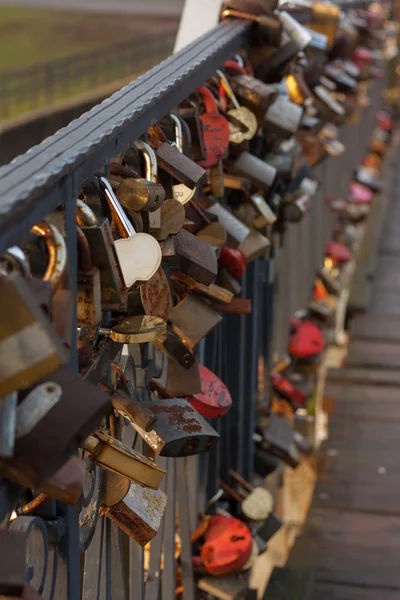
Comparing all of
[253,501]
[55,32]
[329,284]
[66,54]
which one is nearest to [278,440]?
[253,501]

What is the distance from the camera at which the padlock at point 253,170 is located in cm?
278

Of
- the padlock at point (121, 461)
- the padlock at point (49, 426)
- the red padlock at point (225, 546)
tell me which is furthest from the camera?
the red padlock at point (225, 546)

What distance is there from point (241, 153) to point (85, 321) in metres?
1.43

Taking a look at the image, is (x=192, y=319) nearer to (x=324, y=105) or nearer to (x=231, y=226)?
(x=231, y=226)

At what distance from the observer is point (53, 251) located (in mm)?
1230

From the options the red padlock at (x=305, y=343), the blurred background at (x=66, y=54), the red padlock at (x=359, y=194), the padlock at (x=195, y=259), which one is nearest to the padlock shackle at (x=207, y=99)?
the padlock at (x=195, y=259)

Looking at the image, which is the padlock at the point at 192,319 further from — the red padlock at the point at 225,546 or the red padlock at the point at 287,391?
the red padlock at the point at 287,391

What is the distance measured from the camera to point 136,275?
151 centimetres

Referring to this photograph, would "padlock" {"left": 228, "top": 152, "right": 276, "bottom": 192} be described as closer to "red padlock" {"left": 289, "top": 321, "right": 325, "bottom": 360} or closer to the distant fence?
"red padlock" {"left": 289, "top": 321, "right": 325, "bottom": 360}

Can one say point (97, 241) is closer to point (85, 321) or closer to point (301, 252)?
point (85, 321)

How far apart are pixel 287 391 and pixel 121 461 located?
2.82m

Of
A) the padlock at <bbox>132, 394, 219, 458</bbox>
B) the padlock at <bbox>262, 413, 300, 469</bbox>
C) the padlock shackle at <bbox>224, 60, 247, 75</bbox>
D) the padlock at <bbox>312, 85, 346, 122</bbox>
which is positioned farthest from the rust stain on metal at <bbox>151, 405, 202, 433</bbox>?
the padlock at <bbox>312, 85, 346, 122</bbox>

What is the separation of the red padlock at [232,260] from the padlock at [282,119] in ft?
2.56

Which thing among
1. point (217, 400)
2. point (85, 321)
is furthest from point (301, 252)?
point (85, 321)
